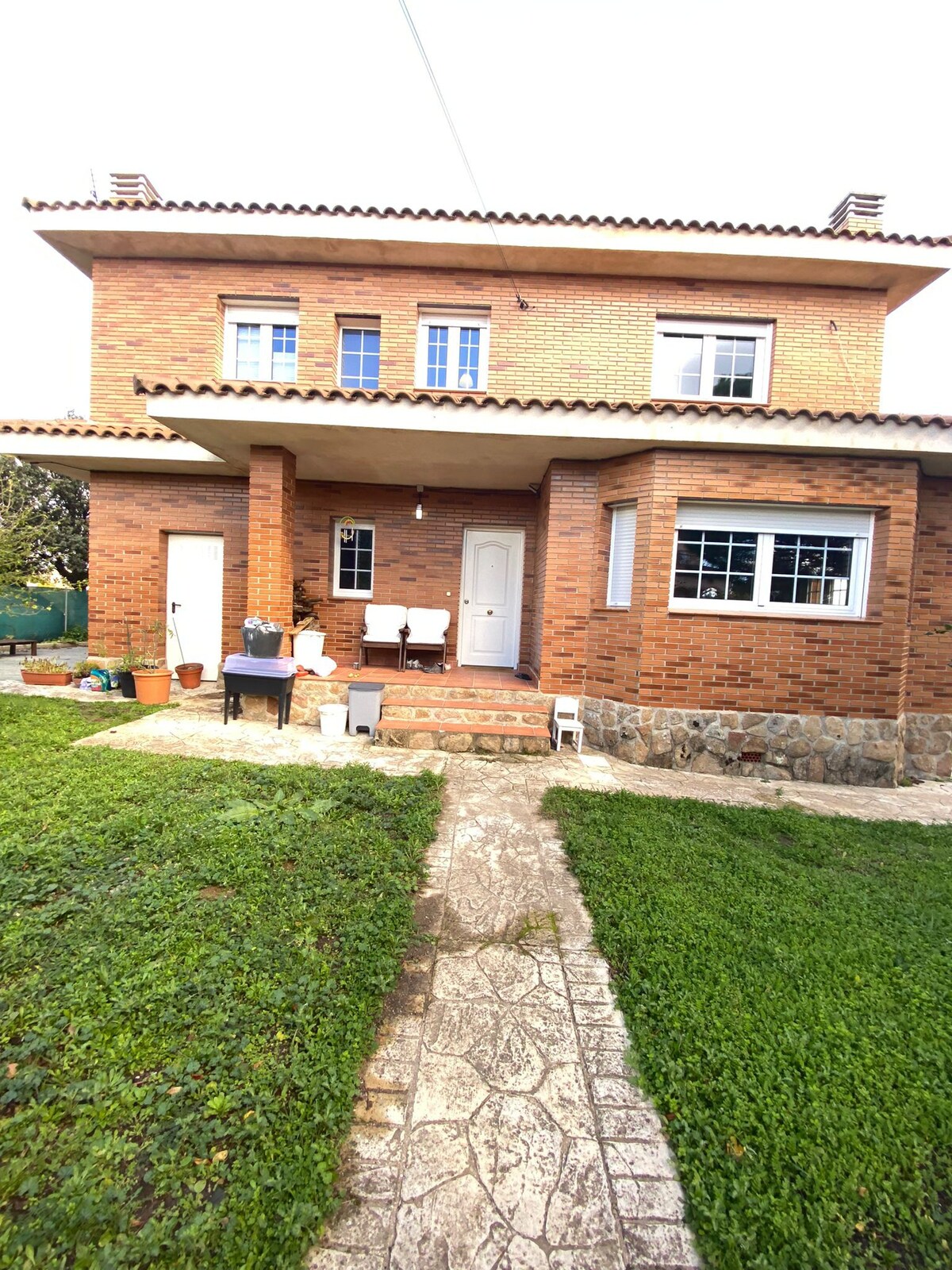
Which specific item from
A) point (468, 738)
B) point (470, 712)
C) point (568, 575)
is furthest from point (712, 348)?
point (468, 738)

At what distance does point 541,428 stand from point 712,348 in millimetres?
4335

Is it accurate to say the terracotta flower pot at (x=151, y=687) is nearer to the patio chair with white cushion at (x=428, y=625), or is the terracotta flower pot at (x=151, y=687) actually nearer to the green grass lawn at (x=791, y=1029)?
the patio chair with white cushion at (x=428, y=625)

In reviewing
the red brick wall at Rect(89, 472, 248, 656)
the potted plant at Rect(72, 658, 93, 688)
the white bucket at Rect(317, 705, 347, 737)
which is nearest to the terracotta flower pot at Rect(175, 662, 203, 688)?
the red brick wall at Rect(89, 472, 248, 656)

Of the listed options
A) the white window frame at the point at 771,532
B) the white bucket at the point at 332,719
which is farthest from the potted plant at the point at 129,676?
the white window frame at the point at 771,532

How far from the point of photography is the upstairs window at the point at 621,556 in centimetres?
659

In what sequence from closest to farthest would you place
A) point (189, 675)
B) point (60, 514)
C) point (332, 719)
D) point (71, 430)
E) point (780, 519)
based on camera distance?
point (780, 519) → point (332, 719) → point (71, 430) → point (189, 675) → point (60, 514)

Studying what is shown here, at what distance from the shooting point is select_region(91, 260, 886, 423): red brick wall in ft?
26.7

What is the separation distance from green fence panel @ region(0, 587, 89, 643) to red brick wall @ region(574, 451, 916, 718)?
14.7 meters

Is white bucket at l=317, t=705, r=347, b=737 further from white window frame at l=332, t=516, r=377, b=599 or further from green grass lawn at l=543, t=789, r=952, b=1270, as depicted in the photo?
green grass lawn at l=543, t=789, r=952, b=1270

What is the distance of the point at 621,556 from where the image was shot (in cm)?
672

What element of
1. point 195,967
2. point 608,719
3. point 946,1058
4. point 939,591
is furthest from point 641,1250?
point 939,591

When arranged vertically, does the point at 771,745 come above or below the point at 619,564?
below

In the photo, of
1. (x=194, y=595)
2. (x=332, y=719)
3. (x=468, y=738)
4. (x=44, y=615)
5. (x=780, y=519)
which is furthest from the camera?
(x=44, y=615)

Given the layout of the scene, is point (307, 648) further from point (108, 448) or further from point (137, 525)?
point (108, 448)
